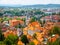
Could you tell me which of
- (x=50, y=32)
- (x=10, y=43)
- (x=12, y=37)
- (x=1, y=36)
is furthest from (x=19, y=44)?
(x=50, y=32)

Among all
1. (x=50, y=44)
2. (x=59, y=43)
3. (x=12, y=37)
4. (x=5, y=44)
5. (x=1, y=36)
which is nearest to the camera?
(x=59, y=43)

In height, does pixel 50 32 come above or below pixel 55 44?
below

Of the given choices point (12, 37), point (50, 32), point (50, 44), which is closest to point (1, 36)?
point (12, 37)

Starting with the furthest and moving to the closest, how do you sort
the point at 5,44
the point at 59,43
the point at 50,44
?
→ the point at 5,44 → the point at 50,44 → the point at 59,43

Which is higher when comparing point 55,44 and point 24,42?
point 55,44

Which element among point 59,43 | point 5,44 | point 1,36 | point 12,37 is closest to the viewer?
point 59,43

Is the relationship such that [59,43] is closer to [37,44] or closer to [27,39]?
[37,44]

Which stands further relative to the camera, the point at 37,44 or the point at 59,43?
the point at 37,44

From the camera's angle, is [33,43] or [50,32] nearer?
[33,43]

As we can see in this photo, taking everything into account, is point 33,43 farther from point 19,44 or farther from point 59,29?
point 59,29

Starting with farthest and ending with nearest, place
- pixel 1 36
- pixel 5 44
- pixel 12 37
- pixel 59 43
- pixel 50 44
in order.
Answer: pixel 1 36 → pixel 12 37 → pixel 5 44 → pixel 50 44 → pixel 59 43
